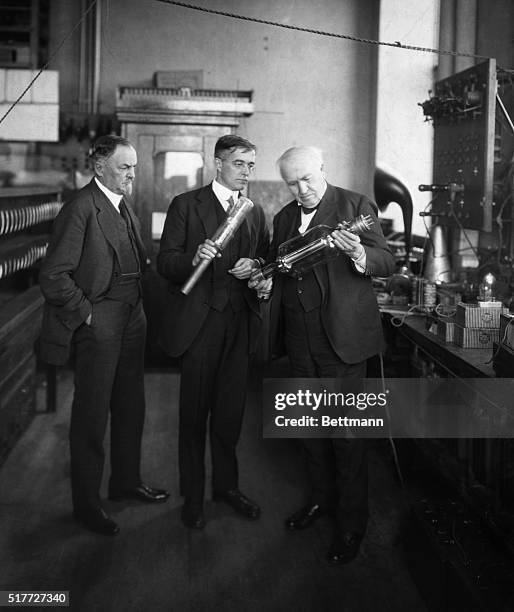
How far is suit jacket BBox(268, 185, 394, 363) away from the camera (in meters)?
2.75

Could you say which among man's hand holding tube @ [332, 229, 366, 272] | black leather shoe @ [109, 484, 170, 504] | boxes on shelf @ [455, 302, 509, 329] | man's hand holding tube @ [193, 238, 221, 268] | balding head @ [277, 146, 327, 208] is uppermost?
balding head @ [277, 146, 327, 208]

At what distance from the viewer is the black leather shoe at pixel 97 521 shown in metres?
3.04

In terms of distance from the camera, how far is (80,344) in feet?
10.0

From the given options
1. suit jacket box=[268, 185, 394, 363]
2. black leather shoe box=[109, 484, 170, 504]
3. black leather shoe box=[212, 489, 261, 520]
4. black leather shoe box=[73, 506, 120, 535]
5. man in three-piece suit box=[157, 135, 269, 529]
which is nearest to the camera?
suit jacket box=[268, 185, 394, 363]

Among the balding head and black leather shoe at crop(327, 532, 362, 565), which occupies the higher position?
the balding head

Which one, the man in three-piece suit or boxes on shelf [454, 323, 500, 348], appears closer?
boxes on shelf [454, 323, 500, 348]

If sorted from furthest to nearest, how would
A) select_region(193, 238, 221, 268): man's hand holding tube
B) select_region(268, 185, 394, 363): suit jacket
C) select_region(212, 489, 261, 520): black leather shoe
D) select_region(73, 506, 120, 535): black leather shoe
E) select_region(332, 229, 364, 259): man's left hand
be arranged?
1. select_region(212, 489, 261, 520): black leather shoe
2. select_region(73, 506, 120, 535): black leather shoe
3. select_region(268, 185, 394, 363): suit jacket
4. select_region(193, 238, 221, 268): man's hand holding tube
5. select_region(332, 229, 364, 259): man's left hand

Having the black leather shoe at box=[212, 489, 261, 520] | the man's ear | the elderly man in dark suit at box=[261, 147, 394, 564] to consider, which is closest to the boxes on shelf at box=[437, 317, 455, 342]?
the elderly man in dark suit at box=[261, 147, 394, 564]

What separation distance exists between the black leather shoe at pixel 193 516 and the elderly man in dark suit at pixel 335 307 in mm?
558

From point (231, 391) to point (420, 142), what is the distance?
51.5 inches

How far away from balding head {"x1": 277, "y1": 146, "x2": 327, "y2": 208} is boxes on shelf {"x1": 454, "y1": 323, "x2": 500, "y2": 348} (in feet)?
2.40

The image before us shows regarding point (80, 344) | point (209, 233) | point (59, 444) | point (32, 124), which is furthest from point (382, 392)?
point (32, 124)

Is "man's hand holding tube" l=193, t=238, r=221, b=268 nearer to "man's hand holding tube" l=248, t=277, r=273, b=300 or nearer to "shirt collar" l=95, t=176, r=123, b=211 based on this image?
"man's hand holding tube" l=248, t=277, r=273, b=300

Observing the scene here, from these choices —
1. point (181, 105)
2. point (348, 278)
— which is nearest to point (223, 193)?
point (348, 278)
